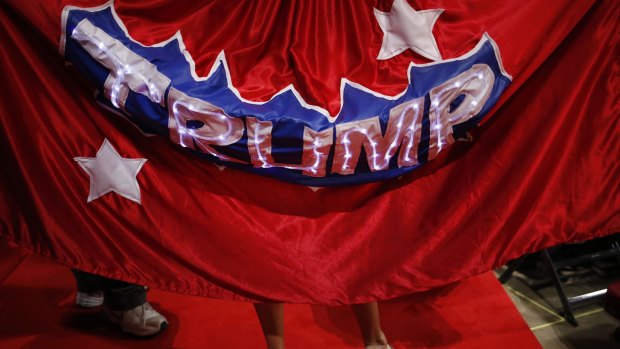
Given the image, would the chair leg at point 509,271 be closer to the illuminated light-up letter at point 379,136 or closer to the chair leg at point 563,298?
the chair leg at point 563,298

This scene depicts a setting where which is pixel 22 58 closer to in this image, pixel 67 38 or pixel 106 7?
pixel 67 38

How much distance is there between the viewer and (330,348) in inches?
83.6

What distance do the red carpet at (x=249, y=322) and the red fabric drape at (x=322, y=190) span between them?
1.90ft

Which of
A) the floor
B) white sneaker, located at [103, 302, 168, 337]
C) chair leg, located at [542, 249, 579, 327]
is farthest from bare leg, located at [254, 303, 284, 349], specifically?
chair leg, located at [542, 249, 579, 327]

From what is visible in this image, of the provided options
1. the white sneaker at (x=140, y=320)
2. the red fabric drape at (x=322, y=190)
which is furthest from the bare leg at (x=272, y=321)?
the white sneaker at (x=140, y=320)

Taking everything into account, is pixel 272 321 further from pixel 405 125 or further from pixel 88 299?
pixel 88 299

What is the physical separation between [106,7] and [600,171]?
1.62 metres

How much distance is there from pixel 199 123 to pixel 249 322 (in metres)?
1.06

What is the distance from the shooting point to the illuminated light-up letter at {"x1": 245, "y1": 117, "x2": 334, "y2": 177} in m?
1.54

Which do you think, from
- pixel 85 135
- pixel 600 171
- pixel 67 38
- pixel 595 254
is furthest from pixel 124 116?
pixel 595 254

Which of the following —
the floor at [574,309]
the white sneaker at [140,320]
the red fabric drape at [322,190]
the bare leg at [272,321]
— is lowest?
the floor at [574,309]

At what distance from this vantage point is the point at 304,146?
156 cm

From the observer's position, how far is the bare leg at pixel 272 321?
178 cm

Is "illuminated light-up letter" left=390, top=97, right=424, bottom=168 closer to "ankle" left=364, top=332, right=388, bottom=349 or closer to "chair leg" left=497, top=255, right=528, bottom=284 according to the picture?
"ankle" left=364, top=332, right=388, bottom=349
